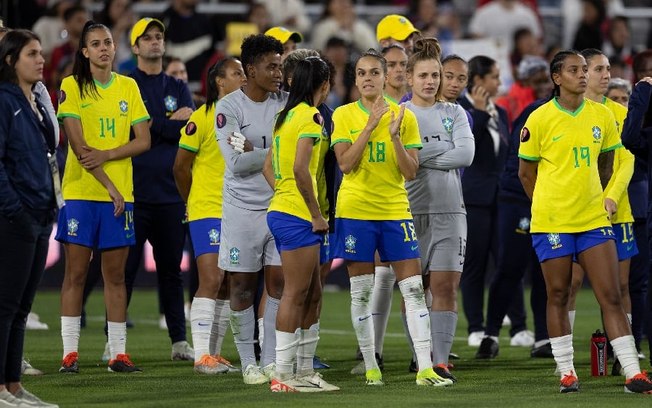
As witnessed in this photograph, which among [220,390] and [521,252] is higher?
[521,252]

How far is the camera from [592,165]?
886 centimetres

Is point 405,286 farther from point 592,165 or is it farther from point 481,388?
point 592,165

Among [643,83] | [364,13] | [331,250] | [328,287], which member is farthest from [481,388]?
[364,13]

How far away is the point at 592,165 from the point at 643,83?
687 millimetres

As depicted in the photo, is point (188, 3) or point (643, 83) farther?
point (188, 3)

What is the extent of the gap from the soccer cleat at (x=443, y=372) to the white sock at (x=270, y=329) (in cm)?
115

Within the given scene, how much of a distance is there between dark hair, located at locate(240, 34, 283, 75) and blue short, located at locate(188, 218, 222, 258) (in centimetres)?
147

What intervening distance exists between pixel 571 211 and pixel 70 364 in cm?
390

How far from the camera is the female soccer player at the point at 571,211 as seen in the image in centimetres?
871

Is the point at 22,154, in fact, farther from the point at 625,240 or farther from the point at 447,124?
the point at 625,240

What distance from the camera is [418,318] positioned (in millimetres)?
9023

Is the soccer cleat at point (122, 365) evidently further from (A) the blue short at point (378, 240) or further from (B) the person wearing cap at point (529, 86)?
(B) the person wearing cap at point (529, 86)

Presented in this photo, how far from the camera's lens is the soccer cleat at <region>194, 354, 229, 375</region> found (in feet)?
32.6

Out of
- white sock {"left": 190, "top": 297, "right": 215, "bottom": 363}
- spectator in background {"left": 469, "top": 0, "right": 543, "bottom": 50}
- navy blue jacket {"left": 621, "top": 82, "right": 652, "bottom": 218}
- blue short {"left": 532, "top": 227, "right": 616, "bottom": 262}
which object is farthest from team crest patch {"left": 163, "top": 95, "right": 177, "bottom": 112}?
spectator in background {"left": 469, "top": 0, "right": 543, "bottom": 50}
